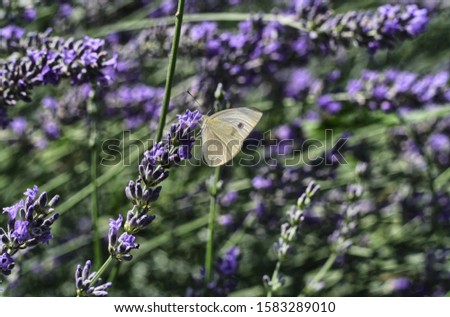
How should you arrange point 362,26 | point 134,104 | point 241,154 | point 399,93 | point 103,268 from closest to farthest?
point 103,268
point 362,26
point 399,93
point 134,104
point 241,154

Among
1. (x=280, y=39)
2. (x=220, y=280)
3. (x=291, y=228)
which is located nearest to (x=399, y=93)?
(x=280, y=39)

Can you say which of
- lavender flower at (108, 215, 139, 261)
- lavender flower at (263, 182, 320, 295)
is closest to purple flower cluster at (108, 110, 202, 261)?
lavender flower at (108, 215, 139, 261)

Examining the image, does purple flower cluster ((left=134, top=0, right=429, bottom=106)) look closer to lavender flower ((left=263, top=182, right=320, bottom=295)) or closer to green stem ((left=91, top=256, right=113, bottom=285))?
lavender flower ((left=263, top=182, right=320, bottom=295))

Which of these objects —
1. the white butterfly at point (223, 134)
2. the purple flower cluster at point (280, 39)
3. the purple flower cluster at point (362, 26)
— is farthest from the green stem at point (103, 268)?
the purple flower cluster at point (362, 26)

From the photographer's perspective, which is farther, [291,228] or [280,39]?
[280,39]

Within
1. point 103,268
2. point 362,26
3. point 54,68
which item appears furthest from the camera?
point 362,26

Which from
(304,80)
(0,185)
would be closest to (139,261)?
(0,185)

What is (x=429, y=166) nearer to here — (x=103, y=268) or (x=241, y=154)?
(x=241, y=154)

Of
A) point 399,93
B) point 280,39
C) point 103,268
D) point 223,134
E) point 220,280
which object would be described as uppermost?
point 280,39
